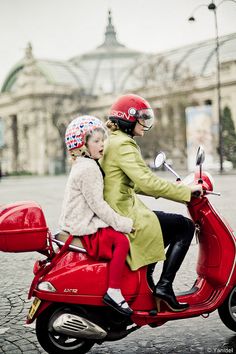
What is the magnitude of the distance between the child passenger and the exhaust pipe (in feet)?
0.62

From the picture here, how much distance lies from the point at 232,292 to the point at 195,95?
6339cm

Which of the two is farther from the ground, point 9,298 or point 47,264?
point 47,264

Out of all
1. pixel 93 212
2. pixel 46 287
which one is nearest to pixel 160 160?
pixel 93 212

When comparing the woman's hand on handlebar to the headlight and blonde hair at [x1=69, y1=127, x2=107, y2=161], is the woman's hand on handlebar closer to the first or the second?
blonde hair at [x1=69, y1=127, x2=107, y2=161]

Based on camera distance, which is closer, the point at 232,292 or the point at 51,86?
the point at 232,292

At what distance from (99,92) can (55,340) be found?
3315 inches

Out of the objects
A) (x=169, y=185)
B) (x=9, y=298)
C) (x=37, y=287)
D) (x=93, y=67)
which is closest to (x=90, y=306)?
(x=37, y=287)

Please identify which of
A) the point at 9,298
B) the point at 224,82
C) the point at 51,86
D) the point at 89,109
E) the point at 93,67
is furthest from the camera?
the point at 93,67

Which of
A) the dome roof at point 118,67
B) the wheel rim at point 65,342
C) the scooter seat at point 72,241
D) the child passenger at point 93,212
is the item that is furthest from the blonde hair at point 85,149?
the dome roof at point 118,67

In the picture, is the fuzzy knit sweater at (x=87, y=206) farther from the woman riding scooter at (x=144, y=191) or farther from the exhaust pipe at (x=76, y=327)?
the exhaust pipe at (x=76, y=327)

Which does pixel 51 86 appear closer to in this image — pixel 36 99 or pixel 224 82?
pixel 36 99

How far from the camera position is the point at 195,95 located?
6662 centimetres

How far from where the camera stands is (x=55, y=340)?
4055 mm

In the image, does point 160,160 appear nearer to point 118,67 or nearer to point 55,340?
point 55,340
